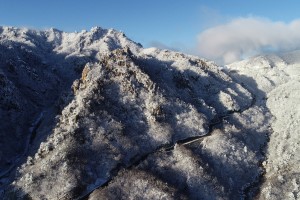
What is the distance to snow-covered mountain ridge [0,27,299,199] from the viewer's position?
5653 cm

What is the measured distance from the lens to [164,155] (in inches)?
2537

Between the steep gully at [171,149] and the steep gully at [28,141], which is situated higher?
the steep gully at [28,141]

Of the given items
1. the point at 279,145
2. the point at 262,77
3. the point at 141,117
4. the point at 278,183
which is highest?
the point at 262,77

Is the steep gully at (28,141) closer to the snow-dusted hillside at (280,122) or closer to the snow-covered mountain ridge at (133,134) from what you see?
the snow-covered mountain ridge at (133,134)

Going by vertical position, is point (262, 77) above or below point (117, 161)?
above

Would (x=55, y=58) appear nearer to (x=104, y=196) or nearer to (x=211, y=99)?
(x=211, y=99)

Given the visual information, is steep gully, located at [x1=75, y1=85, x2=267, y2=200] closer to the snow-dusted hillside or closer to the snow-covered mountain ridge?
the snow-covered mountain ridge

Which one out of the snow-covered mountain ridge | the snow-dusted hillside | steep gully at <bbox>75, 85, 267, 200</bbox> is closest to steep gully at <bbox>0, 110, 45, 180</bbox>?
the snow-covered mountain ridge

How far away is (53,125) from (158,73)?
31804mm

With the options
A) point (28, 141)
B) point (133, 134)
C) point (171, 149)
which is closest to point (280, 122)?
point (171, 149)

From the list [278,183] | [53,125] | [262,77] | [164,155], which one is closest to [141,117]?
[164,155]

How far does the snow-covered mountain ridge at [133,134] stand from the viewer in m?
56.5

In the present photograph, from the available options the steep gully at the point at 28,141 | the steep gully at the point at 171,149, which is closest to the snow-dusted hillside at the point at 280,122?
the steep gully at the point at 171,149

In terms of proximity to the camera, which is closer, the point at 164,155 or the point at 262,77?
the point at 164,155
